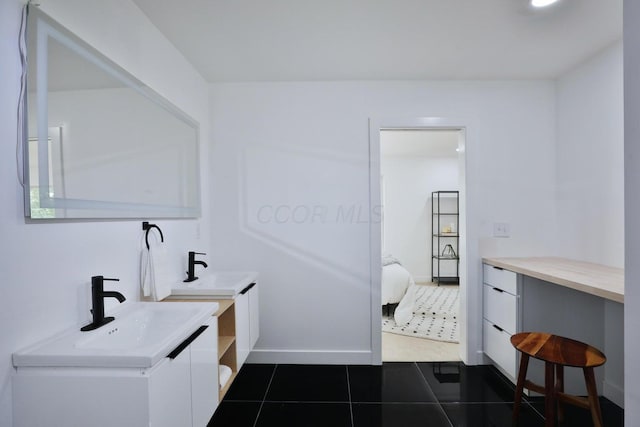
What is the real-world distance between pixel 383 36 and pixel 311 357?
2473 millimetres

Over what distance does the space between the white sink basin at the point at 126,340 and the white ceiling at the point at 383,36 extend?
63.2 inches

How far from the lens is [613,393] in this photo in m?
2.10

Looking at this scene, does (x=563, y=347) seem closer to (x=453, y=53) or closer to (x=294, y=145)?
(x=453, y=53)

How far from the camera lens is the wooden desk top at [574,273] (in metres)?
1.56

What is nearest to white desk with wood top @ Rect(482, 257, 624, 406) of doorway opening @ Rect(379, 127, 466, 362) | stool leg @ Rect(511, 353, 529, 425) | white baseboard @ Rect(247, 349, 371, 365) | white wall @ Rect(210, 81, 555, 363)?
white wall @ Rect(210, 81, 555, 363)

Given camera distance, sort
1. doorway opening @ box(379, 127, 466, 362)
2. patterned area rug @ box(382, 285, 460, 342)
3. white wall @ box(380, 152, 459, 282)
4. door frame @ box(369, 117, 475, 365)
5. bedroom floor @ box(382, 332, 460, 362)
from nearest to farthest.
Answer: door frame @ box(369, 117, 475, 365) → bedroom floor @ box(382, 332, 460, 362) → patterned area rug @ box(382, 285, 460, 342) → doorway opening @ box(379, 127, 466, 362) → white wall @ box(380, 152, 459, 282)

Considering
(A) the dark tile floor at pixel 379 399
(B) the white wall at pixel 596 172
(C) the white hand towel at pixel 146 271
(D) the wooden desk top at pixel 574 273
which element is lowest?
(A) the dark tile floor at pixel 379 399

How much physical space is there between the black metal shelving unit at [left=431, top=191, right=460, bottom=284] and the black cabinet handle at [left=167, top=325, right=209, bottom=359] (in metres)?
5.18

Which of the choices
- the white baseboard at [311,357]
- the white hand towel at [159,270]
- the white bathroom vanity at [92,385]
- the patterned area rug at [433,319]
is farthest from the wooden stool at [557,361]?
the white hand towel at [159,270]

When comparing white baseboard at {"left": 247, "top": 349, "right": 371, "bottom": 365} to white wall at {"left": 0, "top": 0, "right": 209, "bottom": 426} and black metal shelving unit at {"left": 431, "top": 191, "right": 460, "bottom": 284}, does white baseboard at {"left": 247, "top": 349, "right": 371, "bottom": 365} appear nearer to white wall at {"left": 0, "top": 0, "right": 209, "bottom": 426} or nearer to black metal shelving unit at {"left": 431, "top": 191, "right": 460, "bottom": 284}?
white wall at {"left": 0, "top": 0, "right": 209, "bottom": 426}

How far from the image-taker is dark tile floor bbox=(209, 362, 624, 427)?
1.96 metres

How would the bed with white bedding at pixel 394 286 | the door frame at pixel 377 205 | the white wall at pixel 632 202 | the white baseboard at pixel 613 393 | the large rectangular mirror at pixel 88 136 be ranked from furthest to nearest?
the bed with white bedding at pixel 394 286, the door frame at pixel 377 205, the white baseboard at pixel 613 393, the large rectangular mirror at pixel 88 136, the white wall at pixel 632 202

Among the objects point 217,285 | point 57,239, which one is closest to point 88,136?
point 57,239

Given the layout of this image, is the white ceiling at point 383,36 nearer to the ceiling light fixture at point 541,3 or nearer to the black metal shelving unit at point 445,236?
the ceiling light fixture at point 541,3
